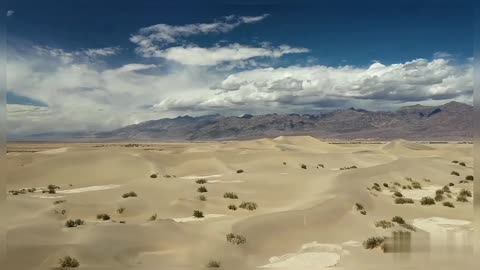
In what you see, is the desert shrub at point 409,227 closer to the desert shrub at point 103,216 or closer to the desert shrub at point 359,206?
the desert shrub at point 359,206

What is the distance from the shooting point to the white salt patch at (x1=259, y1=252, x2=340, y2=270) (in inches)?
400

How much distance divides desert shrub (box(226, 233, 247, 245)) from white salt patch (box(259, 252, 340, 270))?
3.75ft

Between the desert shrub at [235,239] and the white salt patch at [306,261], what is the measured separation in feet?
3.75

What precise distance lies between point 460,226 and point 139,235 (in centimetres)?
1091

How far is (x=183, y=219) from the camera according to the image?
15.4 metres

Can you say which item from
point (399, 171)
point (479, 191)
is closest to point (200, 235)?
point (479, 191)

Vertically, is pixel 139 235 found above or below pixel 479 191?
below

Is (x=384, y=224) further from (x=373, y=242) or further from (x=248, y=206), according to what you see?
(x=248, y=206)

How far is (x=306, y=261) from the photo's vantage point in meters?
10.6

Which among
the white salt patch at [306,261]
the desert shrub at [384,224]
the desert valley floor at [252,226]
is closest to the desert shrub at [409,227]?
the desert valley floor at [252,226]

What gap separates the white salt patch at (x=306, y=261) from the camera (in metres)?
10.2

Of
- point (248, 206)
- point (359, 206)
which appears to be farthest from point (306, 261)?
point (359, 206)

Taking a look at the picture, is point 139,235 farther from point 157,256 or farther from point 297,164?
point 297,164

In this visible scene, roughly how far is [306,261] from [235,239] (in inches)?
84.2
